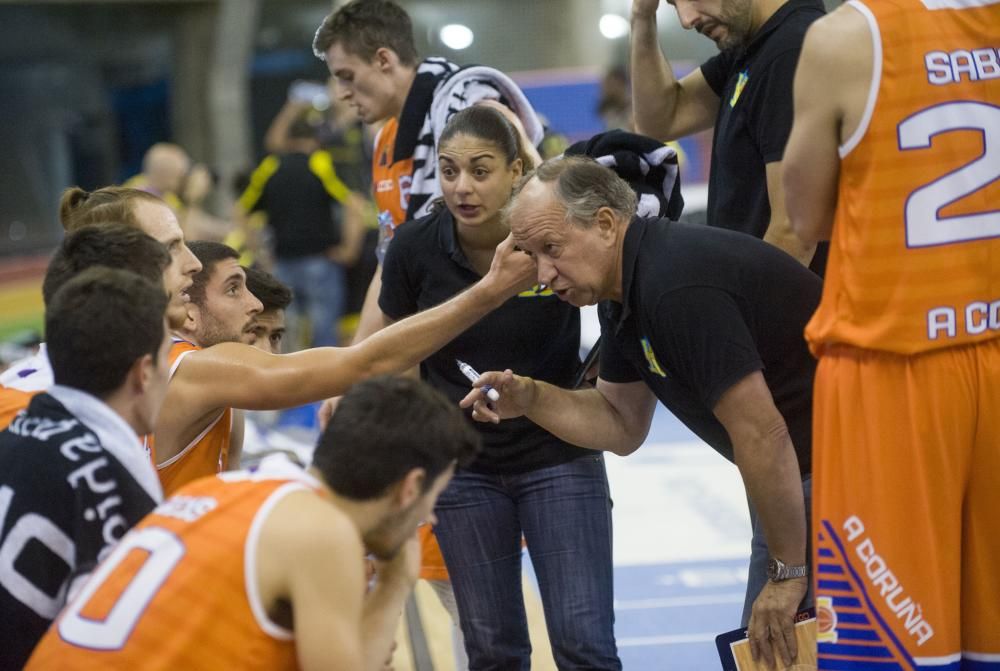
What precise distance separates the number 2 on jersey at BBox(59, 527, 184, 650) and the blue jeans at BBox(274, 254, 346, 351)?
28.3 ft

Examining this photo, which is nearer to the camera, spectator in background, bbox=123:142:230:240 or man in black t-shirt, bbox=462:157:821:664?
man in black t-shirt, bbox=462:157:821:664

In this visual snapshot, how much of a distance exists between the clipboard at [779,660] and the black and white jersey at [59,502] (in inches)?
54.7

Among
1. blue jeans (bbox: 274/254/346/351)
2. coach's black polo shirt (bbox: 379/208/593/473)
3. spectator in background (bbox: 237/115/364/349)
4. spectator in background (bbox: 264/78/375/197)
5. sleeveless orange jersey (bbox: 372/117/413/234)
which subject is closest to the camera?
coach's black polo shirt (bbox: 379/208/593/473)

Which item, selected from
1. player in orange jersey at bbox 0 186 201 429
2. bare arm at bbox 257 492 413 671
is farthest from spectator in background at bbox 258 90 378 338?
bare arm at bbox 257 492 413 671

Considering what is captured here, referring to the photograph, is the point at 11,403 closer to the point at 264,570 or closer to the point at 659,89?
the point at 264,570

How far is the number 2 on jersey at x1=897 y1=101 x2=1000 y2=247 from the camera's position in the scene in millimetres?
2488

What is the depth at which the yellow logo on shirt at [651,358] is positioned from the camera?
3043mm

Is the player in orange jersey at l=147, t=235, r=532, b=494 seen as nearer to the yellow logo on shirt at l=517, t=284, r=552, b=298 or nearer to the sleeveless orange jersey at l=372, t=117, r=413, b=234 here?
the yellow logo on shirt at l=517, t=284, r=552, b=298

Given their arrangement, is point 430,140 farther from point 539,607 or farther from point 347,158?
point 347,158

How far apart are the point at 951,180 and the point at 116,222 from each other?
1.93m

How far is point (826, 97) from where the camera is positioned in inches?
97.7

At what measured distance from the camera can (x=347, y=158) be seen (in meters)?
12.0

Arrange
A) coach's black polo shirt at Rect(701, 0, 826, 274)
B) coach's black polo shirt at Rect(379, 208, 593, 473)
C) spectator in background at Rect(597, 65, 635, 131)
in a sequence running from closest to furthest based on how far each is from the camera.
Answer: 1. coach's black polo shirt at Rect(701, 0, 826, 274)
2. coach's black polo shirt at Rect(379, 208, 593, 473)
3. spectator in background at Rect(597, 65, 635, 131)

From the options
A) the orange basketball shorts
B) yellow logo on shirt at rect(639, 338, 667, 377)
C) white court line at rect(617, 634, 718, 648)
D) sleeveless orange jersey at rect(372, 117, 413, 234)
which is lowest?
white court line at rect(617, 634, 718, 648)
